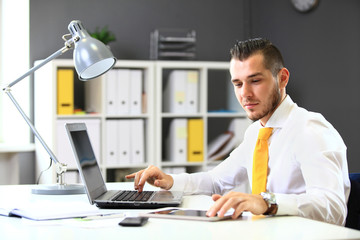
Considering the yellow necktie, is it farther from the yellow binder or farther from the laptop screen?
the yellow binder

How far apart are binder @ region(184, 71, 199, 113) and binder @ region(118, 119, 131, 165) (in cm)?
47

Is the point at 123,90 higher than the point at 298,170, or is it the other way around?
the point at 123,90

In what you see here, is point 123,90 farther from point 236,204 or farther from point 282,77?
point 236,204

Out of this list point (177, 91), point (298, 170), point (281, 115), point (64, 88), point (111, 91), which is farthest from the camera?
point (177, 91)

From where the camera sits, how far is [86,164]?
187 centimetres

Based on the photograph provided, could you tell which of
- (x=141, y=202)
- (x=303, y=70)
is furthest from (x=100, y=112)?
(x=141, y=202)

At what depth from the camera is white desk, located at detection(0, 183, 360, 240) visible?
1297mm

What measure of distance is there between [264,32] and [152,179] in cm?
275

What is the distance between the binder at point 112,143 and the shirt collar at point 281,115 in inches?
81.3

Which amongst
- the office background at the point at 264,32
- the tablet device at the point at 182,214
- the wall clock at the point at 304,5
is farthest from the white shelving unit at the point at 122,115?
the tablet device at the point at 182,214

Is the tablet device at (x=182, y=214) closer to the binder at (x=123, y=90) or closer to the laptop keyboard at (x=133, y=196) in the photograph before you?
the laptop keyboard at (x=133, y=196)

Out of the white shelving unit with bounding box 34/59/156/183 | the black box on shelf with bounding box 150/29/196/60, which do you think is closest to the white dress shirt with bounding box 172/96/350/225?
the white shelving unit with bounding box 34/59/156/183

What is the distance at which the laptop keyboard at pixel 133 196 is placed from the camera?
1775 millimetres

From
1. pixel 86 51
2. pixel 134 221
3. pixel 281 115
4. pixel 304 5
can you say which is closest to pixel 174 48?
pixel 304 5
